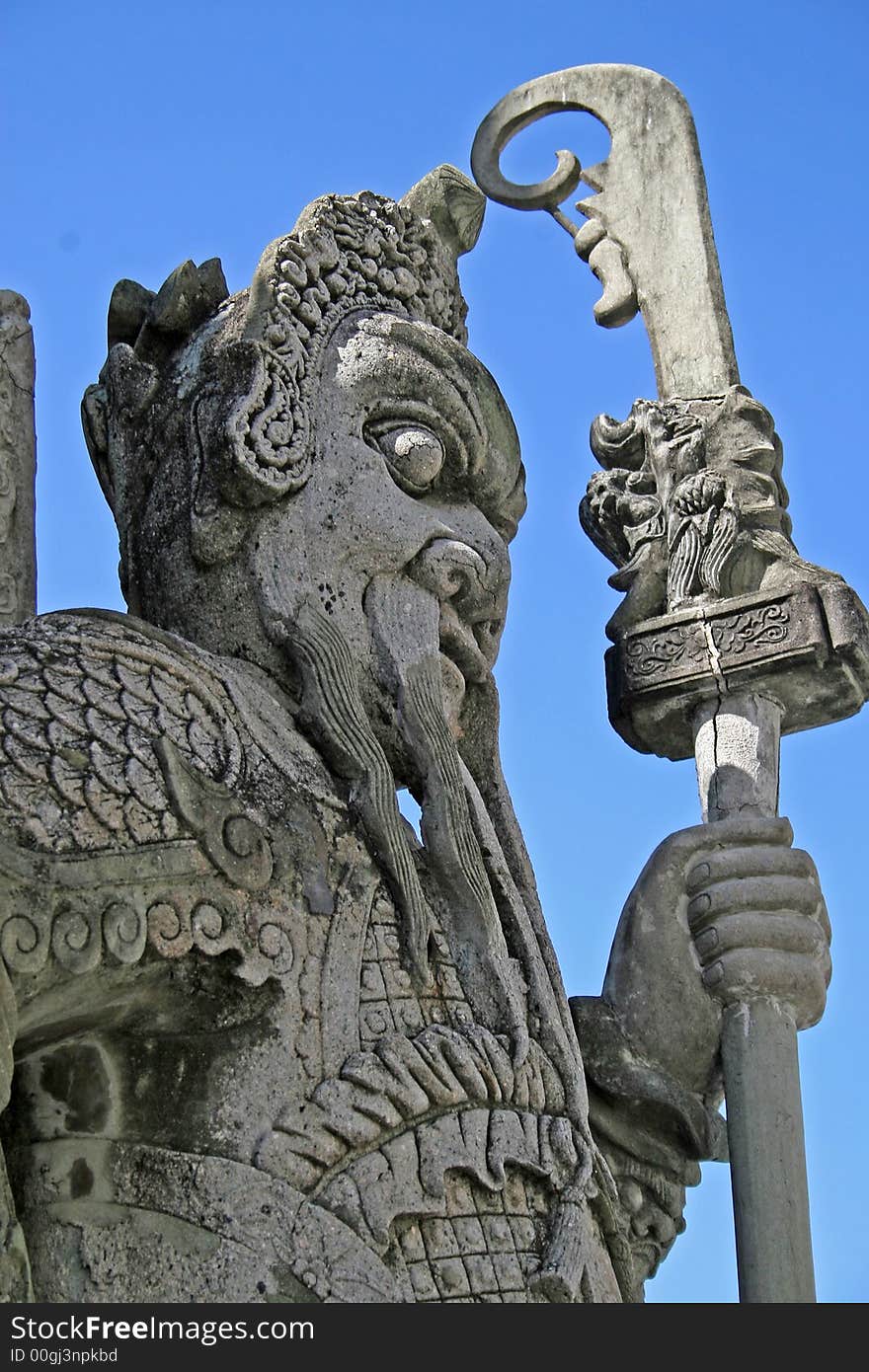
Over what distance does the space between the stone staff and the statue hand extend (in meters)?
0.03

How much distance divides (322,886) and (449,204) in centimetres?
256

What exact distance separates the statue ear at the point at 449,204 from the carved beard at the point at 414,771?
1.45m

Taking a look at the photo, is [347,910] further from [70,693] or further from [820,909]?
[820,909]

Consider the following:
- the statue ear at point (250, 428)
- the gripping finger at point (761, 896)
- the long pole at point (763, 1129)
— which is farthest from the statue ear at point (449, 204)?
the gripping finger at point (761, 896)

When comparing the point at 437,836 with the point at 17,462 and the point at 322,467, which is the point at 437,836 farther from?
the point at 17,462

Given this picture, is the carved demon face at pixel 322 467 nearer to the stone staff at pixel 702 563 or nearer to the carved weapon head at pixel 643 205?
the stone staff at pixel 702 563

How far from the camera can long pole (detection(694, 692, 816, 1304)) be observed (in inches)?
257

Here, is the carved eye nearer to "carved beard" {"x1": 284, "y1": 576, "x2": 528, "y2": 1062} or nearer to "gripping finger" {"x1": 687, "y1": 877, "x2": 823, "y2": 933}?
"carved beard" {"x1": 284, "y1": 576, "x2": 528, "y2": 1062}

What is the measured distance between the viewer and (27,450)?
728cm

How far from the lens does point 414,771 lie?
6.74 meters

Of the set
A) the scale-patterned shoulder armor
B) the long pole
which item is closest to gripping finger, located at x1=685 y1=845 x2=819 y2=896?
the long pole

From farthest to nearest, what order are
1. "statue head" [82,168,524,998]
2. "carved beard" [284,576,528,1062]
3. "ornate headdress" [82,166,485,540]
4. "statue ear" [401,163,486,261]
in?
"statue ear" [401,163,486,261] < "ornate headdress" [82,166,485,540] < "statue head" [82,168,524,998] < "carved beard" [284,576,528,1062]

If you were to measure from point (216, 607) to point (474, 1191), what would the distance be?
5.80 ft

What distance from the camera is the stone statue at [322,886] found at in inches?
231
